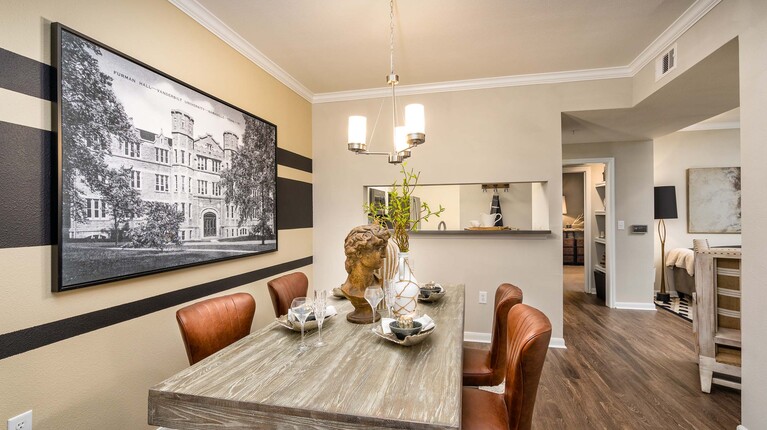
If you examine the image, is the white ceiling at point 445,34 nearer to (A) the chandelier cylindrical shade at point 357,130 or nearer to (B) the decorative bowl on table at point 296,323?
(A) the chandelier cylindrical shade at point 357,130

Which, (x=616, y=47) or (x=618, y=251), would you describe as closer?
(x=616, y=47)

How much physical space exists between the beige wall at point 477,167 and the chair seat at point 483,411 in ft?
7.00

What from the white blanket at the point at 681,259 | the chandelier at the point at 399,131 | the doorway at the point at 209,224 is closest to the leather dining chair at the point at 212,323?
the doorway at the point at 209,224

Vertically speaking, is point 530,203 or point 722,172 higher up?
point 722,172

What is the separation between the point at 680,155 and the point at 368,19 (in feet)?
17.8

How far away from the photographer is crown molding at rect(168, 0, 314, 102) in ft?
7.38

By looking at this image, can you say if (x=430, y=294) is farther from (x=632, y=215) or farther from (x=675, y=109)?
(x=632, y=215)

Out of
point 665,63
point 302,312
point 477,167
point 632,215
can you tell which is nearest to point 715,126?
point 632,215

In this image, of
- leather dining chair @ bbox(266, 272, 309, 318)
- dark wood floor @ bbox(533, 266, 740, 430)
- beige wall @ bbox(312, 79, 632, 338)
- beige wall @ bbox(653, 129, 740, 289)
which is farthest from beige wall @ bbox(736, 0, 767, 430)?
beige wall @ bbox(653, 129, 740, 289)

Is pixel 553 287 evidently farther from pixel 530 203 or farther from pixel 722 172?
pixel 722 172

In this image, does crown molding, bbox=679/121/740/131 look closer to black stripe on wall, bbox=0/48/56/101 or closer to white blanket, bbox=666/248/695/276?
white blanket, bbox=666/248/695/276

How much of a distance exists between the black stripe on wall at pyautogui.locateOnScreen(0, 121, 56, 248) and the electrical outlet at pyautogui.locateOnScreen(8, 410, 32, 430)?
67cm

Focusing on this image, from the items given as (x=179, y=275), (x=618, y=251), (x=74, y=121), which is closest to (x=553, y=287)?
(x=618, y=251)

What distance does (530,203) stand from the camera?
3834 millimetres
